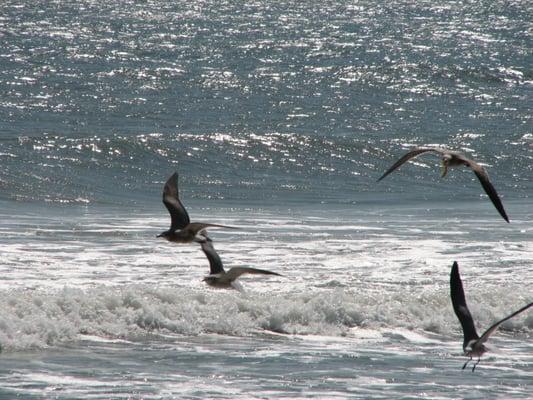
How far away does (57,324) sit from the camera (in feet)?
39.9

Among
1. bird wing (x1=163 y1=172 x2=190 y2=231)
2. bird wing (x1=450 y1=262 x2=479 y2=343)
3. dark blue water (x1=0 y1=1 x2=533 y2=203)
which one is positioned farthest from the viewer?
dark blue water (x1=0 y1=1 x2=533 y2=203)

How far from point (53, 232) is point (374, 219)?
534cm

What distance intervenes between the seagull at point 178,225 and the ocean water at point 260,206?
7.77ft

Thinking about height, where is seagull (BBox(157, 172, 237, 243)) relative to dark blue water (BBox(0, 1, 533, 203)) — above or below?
below

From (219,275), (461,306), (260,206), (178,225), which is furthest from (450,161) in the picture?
Result: (260,206)

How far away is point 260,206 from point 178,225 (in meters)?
14.1

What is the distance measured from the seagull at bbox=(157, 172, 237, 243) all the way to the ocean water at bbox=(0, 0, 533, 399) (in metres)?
2.37

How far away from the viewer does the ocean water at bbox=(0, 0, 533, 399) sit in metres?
11.4

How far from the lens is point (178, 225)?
808 cm

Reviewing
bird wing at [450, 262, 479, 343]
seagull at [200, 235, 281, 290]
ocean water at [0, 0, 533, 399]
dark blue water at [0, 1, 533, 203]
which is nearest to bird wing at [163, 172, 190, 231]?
seagull at [200, 235, 281, 290]

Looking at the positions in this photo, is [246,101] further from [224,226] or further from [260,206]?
[224,226]

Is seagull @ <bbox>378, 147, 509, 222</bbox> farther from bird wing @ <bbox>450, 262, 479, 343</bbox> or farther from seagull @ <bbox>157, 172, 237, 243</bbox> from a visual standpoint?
seagull @ <bbox>157, 172, 237, 243</bbox>

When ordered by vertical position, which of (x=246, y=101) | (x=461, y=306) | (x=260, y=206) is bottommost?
(x=260, y=206)

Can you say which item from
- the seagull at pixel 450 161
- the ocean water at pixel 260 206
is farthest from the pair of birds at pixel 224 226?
the ocean water at pixel 260 206
